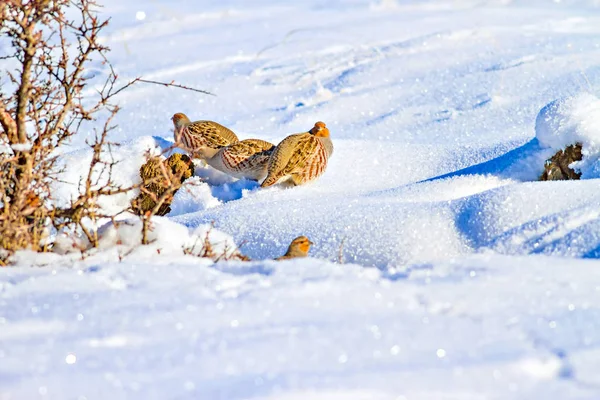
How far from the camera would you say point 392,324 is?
2.01 meters

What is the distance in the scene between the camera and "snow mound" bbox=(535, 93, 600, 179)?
391cm

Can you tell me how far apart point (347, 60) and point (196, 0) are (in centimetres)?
549

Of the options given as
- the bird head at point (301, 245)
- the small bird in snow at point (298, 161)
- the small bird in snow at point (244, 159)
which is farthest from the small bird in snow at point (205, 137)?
the bird head at point (301, 245)

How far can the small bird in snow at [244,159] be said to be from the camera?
15.4ft

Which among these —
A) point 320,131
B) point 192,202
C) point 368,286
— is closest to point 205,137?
point 192,202

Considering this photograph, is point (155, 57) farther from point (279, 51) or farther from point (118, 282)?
point (118, 282)

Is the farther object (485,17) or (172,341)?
(485,17)

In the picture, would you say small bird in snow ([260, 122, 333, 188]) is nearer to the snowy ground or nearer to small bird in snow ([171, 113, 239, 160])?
the snowy ground

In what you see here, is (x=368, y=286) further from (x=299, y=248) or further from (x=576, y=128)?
(x=576, y=128)

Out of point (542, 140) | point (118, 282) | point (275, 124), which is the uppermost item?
point (118, 282)

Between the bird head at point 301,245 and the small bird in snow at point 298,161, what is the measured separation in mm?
1431

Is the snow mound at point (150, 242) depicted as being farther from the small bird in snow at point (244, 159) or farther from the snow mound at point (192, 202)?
the small bird in snow at point (244, 159)

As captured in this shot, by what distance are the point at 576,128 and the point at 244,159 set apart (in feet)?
5.87

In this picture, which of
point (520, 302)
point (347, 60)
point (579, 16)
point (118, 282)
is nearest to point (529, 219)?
point (520, 302)
